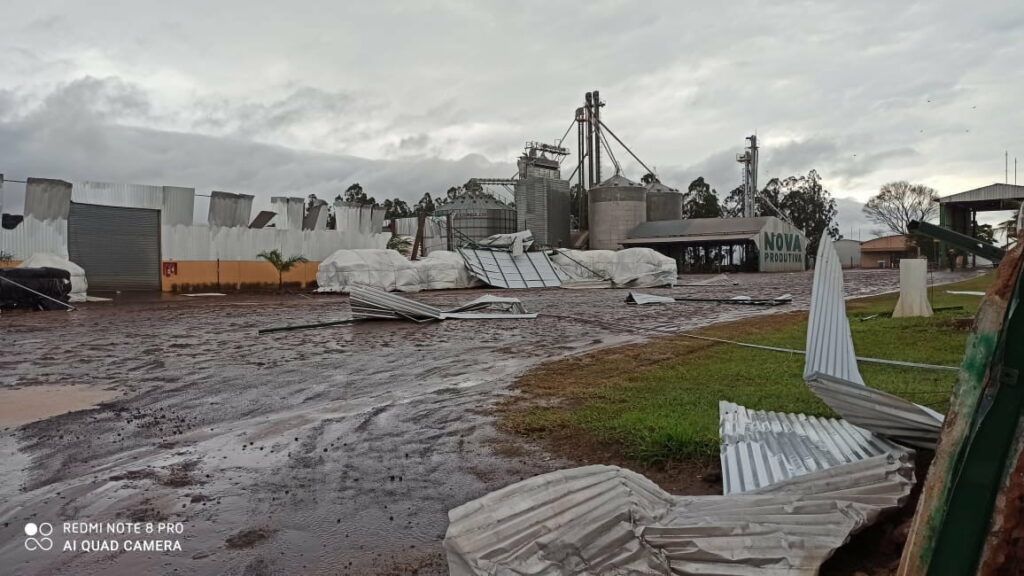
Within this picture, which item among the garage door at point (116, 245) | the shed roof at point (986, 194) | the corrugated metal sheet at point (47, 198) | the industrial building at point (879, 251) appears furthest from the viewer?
the industrial building at point (879, 251)

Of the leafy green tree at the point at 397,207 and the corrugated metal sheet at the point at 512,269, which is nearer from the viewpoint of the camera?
the corrugated metal sheet at the point at 512,269

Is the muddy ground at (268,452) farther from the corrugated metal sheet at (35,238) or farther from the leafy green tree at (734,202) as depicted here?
the leafy green tree at (734,202)

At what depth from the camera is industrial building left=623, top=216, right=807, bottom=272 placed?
5316 centimetres

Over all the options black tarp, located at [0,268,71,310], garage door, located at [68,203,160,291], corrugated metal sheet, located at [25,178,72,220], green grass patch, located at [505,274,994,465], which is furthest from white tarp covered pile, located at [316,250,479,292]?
green grass patch, located at [505,274,994,465]

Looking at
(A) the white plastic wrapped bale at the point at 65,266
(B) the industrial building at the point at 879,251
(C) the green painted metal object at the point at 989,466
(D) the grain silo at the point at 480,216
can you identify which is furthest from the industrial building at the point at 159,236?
(B) the industrial building at the point at 879,251

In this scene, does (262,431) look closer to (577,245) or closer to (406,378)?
(406,378)

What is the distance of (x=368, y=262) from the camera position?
31.4 m

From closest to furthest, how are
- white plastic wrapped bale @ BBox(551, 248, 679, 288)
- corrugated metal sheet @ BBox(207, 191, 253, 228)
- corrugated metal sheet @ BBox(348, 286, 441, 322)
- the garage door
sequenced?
corrugated metal sheet @ BBox(348, 286, 441, 322)
the garage door
corrugated metal sheet @ BBox(207, 191, 253, 228)
white plastic wrapped bale @ BBox(551, 248, 679, 288)

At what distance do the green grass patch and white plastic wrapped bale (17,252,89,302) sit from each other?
21580mm

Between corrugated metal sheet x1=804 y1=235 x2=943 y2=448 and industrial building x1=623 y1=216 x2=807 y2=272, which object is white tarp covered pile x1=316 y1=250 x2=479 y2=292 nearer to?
industrial building x1=623 y1=216 x2=807 y2=272

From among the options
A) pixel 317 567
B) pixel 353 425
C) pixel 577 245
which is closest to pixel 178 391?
pixel 353 425

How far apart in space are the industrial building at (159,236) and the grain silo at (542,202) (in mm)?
21124

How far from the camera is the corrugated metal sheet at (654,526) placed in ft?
8.34

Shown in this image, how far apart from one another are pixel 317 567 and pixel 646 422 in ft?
9.21
